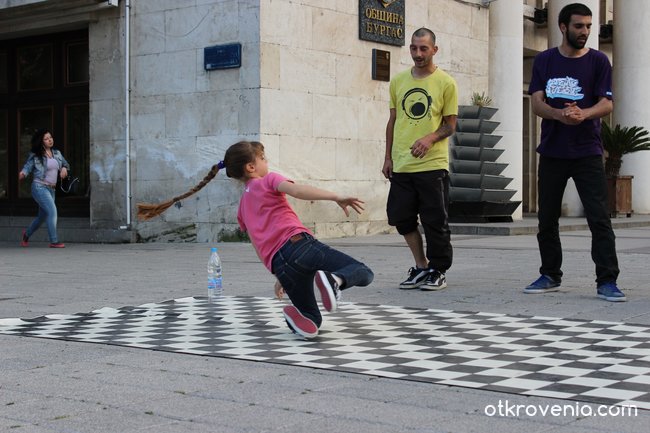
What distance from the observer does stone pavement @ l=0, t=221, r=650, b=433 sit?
12.3 feet

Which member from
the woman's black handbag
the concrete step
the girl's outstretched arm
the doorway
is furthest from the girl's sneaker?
the woman's black handbag

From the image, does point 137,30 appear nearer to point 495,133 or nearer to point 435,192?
point 495,133

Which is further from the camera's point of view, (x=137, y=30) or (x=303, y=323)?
(x=137, y=30)

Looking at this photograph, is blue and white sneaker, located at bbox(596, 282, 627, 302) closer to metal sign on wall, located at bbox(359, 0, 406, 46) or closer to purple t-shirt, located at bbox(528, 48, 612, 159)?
purple t-shirt, located at bbox(528, 48, 612, 159)

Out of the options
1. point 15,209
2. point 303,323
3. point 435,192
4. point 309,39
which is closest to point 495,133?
point 309,39

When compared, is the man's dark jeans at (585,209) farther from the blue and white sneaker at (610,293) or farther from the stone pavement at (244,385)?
the stone pavement at (244,385)

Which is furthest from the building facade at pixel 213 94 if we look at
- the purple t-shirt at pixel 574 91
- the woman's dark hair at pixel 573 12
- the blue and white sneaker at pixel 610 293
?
the blue and white sneaker at pixel 610 293

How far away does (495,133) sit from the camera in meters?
19.1

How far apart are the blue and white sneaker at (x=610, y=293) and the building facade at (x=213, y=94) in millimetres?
7437

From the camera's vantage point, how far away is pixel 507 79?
19156mm

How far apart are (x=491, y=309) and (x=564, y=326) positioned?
0.87 meters

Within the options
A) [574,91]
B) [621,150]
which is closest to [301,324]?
[574,91]

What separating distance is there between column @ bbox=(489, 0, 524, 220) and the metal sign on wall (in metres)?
3.26

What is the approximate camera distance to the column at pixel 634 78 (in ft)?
73.7
